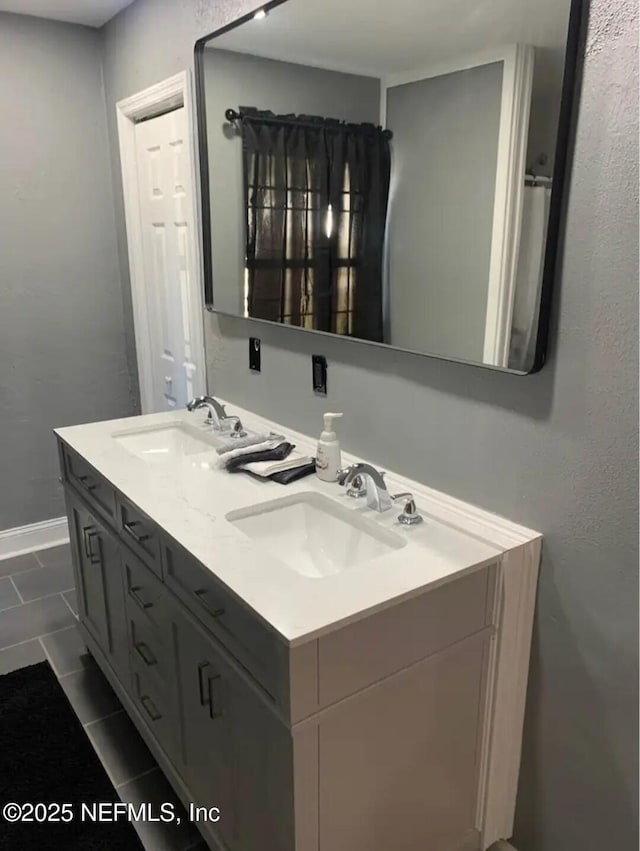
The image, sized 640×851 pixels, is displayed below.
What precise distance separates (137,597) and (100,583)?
375mm

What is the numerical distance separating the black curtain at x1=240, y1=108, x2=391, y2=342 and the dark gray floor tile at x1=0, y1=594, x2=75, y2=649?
1532mm

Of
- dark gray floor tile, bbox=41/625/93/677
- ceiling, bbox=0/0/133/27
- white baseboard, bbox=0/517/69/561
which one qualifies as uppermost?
ceiling, bbox=0/0/133/27

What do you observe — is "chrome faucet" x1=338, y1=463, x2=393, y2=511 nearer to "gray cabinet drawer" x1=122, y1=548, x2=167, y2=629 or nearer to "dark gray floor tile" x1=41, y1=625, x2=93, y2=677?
"gray cabinet drawer" x1=122, y1=548, x2=167, y2=629

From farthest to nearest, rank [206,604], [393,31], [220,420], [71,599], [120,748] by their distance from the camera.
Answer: [71,599], [220,420], [120,748], [393,31], [206,604]

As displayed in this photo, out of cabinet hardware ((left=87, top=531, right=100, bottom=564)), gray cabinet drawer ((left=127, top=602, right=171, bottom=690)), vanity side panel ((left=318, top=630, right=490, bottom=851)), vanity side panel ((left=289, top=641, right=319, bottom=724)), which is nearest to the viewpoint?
vanity side panel ((left=289, top=641, right=319, bottom=724))

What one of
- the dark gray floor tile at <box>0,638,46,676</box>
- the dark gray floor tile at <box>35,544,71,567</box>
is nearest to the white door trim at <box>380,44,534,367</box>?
the dark gray floor tile at <box>0,638,46,676</box>

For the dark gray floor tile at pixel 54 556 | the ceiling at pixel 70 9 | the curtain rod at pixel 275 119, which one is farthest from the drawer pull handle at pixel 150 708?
the ceiling at pixel 70 9

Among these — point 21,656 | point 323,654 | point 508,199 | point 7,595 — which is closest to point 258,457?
point 323,654

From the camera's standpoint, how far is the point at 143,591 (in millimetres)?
1746

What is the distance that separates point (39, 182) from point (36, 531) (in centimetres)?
167

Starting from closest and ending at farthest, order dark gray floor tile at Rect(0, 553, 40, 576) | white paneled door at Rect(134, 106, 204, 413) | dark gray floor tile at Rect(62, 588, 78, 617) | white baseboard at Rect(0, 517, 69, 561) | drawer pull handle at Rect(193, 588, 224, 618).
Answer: drawer pull handle at Rect(193, 588, 224, 618) < white paneled door at Rect(134, 106, 204, 413) < dark gray floor tile at Rect(62, 588, 78, 617) < dark gray floor tile at Rect(0, 553, 40, 576) < white baseboard at Rect(0, 517, 69, 561)

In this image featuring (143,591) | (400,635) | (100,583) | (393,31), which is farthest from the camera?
(100,583)

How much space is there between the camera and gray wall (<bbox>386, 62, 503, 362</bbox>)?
135cm

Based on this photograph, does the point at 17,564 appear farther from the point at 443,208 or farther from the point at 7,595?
the point at 443,208
